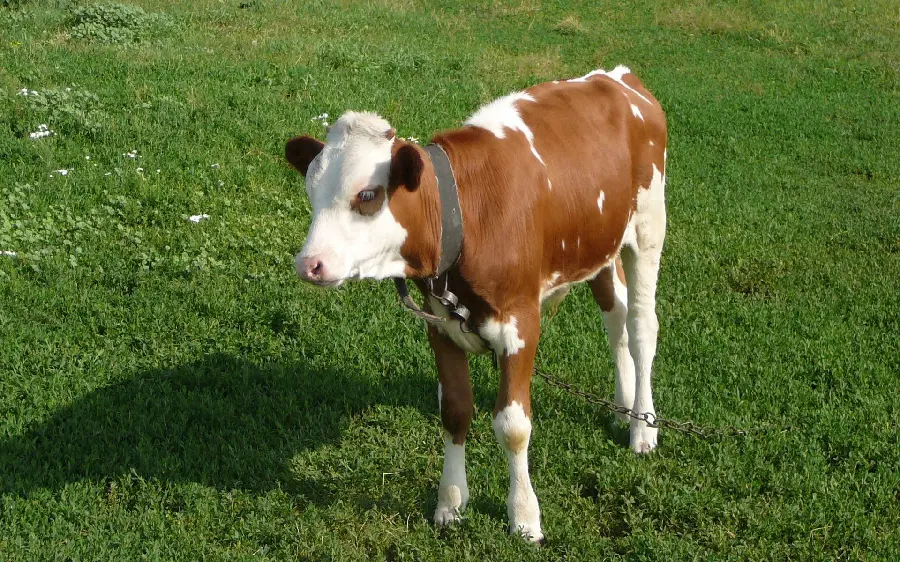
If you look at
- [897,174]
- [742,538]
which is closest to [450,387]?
[742,538]

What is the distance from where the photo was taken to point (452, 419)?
5141 millimetres

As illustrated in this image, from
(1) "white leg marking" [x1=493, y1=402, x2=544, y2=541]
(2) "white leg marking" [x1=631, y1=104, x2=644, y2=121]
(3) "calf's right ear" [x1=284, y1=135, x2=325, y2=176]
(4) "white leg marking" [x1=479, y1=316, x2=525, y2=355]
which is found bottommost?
(1) "white leg marking" [x1=493, y1=402, x2=544, y2=541]

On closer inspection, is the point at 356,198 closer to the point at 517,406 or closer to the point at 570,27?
the point at 517,406

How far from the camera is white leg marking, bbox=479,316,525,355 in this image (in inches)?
182

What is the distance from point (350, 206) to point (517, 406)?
1531 millimetres

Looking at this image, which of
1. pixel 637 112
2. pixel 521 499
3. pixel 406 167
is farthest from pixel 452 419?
pixel 637 112

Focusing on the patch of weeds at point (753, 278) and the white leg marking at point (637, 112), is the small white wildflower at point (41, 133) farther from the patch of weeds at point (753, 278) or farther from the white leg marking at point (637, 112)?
the patch of weeds at point (753, 278)

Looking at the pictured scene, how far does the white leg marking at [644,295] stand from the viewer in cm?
580

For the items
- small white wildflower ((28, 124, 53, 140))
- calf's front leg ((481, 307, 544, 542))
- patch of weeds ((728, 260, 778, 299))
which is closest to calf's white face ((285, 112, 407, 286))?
calf's front leg ((481, 307, 544, 542))

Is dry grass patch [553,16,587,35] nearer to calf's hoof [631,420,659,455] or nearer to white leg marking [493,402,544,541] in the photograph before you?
calf's hoof [631,420,659,455]

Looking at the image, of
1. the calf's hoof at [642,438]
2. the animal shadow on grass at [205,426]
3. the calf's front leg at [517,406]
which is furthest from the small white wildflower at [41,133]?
the calf's hoof at [642,438]

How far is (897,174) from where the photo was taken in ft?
38.1

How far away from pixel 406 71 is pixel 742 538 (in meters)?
9.86

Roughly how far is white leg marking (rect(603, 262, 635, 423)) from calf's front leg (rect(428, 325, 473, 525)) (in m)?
1.38
